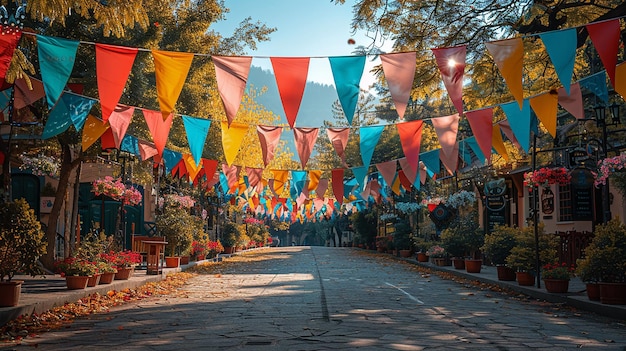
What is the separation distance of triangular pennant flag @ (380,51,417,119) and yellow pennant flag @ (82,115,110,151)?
291 inches

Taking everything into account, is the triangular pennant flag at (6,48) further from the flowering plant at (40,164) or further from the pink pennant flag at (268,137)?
the flowering plant at (40,164)

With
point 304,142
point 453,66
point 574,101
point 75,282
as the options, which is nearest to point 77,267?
point 75,282

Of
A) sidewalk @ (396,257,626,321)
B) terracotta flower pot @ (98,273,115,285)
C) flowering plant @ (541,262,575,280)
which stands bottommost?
sidewalk @ (396,257,626,321)

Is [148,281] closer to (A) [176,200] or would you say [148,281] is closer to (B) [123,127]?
(B) [123,127]

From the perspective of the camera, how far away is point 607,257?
11664 mm

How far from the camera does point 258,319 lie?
9867mm

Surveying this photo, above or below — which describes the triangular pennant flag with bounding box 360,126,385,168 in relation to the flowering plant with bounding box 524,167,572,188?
above

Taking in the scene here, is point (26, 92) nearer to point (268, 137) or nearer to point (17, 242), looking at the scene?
point (17, 242)

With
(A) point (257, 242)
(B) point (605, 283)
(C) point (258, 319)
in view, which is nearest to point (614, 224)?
(B) point (605, 283)

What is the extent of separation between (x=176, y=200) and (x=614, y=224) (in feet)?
55.7

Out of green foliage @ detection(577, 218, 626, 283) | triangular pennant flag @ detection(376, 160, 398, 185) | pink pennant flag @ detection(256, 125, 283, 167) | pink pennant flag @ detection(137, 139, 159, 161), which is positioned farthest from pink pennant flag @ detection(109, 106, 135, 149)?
green foliage @ detection(577, 218, 626, 283)

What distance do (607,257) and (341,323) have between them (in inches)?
218

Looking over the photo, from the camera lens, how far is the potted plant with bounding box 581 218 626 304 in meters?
11.6

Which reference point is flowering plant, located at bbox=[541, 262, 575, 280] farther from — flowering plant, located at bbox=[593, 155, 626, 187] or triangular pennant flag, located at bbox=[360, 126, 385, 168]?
triangular pennant flag, located at bbox=[360, 126, 385, 168]
